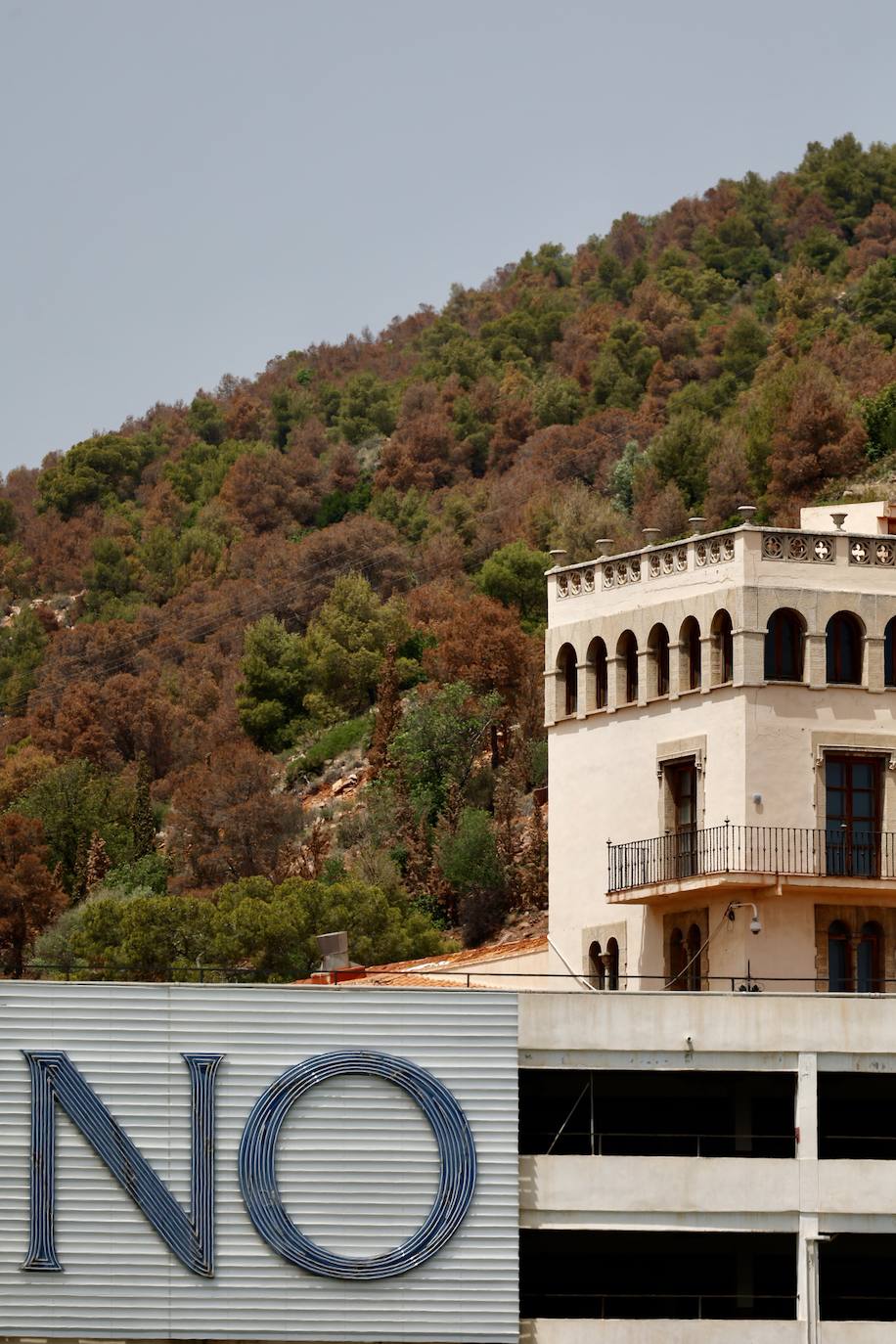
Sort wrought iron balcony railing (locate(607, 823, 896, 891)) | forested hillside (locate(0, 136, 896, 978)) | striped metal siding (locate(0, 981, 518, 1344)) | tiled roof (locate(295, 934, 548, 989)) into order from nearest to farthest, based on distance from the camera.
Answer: striped metal siding (locate(0, 981, 518, 1344)) → wrought iron balcony railing (locate(607, 823, 896, 891)) → tiled roof (locate(295, 934, 548, 989)) → forested hillside (locate(0, 136, 896, 978))

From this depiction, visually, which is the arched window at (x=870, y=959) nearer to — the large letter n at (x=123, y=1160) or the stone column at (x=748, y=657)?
the stone column at (x=748, y=657)

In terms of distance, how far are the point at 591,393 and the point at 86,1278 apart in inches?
5228

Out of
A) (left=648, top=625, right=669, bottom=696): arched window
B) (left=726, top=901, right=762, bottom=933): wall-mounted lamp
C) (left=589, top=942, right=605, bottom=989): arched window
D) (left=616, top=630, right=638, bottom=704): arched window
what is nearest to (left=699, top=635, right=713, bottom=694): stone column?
(left=648, top=625, right=669, bottom=696): arched window

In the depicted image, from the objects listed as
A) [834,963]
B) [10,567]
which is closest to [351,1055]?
[834,963]

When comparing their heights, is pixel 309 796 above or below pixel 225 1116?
above

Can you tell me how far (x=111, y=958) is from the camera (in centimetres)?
8681

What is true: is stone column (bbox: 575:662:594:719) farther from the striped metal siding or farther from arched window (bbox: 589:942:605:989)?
the striped metal siding

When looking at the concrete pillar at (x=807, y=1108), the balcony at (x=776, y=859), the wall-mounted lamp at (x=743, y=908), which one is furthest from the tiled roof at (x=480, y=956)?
the concrete pillar at (x=807, y=1108)

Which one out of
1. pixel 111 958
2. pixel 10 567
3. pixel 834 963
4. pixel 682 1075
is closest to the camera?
pixel 682 1075

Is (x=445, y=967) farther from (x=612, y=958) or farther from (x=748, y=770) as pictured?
(x=748, y=770)

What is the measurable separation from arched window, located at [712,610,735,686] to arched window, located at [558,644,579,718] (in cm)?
491

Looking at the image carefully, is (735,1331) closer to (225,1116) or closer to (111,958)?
(225,1116)

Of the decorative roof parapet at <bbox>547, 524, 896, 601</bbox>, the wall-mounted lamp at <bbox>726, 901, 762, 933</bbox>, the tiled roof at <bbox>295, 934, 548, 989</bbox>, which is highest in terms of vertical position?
the decorative roof parapet at <bbox>547, 524, 896, 601</bbox>

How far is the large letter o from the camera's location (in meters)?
46.5
